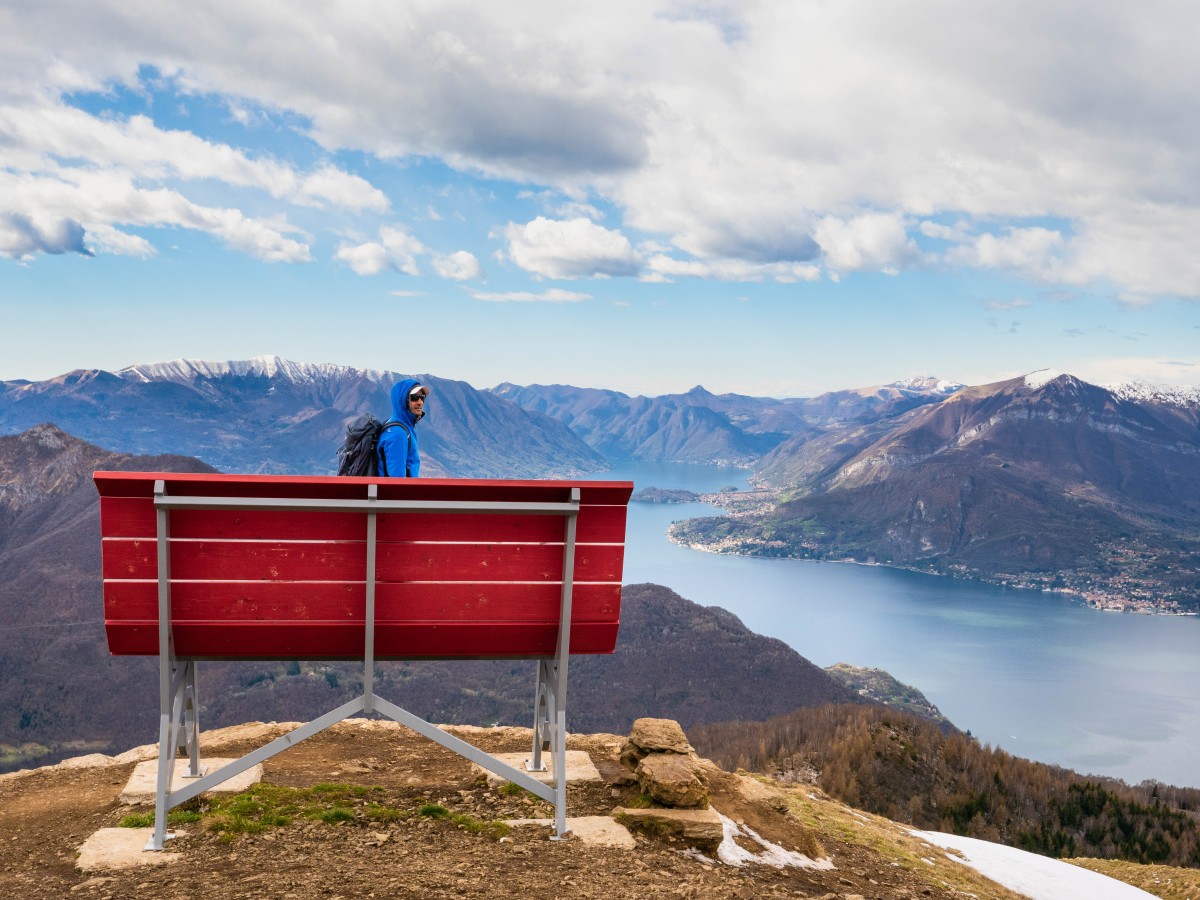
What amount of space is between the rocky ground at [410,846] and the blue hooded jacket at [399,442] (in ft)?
7.78

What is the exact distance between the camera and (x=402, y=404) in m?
6.73

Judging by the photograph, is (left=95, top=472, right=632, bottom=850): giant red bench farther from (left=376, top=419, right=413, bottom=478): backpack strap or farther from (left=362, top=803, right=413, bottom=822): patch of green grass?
(left=376, top=419, right=413, bottom=478): backpack strap

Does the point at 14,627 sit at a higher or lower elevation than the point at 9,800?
lower

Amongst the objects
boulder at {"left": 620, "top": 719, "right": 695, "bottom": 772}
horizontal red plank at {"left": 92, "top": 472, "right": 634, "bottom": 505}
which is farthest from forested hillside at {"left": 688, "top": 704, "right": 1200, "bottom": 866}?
horizontal red plank at {"left": 92, "top": 472, "right": 634, "bottom": 505}

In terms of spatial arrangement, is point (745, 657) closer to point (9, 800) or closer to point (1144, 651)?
point (1144, 651)

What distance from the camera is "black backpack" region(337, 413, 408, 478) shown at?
257 inches

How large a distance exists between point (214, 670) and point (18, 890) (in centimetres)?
15226

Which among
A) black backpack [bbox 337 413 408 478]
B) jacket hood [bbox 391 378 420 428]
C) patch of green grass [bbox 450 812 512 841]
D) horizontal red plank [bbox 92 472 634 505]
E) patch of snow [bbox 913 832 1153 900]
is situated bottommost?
patch of snow [bbox 913 832 1153 900]

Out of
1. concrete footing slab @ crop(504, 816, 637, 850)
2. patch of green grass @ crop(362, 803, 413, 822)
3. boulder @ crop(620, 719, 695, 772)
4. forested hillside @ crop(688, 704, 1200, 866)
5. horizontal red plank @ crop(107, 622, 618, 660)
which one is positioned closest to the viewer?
horizontal red plank @ crop(107, 622, 618, 660)

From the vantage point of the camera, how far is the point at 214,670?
467 ft

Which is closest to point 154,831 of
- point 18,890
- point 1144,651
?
point 18,890

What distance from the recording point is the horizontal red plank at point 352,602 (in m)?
5.21

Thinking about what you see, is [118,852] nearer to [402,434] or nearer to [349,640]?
[349,640]

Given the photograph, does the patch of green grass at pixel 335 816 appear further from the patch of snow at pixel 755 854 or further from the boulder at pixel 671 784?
the patch of snow at pixel 755 854
